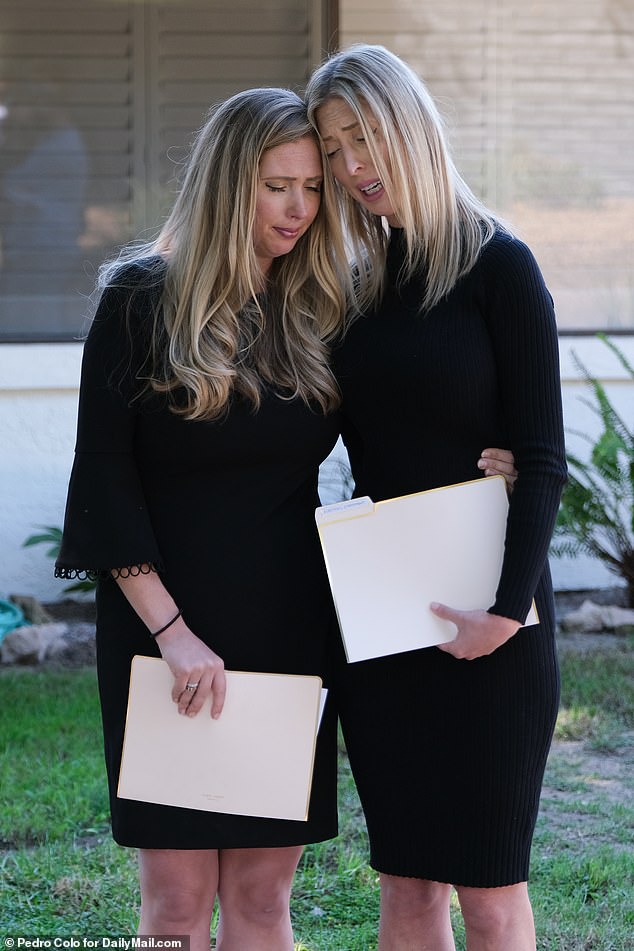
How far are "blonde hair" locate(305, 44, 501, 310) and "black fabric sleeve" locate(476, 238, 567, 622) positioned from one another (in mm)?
127

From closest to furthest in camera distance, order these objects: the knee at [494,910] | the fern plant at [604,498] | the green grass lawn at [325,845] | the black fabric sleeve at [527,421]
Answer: the black fabric sleeve at [527,421]
the knee at [494,910]
the green grass lawn at [325,845]
the fern plant at [604,498]

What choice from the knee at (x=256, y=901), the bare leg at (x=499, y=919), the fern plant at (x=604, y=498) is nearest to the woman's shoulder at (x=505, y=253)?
the bare leg at (x=499, y=919)

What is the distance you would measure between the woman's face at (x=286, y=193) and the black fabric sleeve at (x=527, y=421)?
0.42 metres

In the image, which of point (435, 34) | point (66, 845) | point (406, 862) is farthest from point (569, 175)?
point (406, 862)

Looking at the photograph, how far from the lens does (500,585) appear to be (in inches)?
83.2

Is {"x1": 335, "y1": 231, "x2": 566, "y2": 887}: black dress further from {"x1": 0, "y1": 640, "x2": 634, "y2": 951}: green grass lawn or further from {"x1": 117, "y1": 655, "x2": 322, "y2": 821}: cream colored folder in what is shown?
{"x1": 0, "y1": 640, "x2": 634, "y2": 951}: green grass lawn

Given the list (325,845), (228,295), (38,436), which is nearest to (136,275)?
(228,295)

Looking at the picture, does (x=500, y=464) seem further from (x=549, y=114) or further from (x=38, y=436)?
(x=549, y=114)

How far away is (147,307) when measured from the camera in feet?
7.33

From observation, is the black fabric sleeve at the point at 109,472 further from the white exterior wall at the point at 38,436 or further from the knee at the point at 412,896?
the white exterior wall at the point at 38,436

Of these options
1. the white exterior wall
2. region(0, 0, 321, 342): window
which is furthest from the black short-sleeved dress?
region(0, 0, 321, 342): window

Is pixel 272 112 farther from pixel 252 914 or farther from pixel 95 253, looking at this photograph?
pixel 95 253

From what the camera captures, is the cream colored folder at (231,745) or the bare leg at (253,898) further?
the bare leg at (253,898)

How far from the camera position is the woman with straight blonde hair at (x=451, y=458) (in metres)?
2.12
